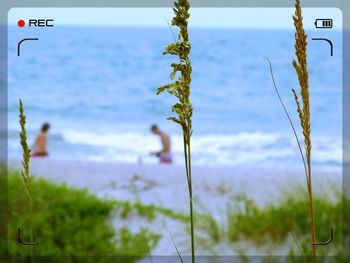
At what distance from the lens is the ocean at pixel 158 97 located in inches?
416

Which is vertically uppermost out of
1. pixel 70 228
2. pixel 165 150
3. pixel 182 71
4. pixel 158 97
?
pixel 158 97

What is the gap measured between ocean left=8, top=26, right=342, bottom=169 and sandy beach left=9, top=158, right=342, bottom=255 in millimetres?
2591

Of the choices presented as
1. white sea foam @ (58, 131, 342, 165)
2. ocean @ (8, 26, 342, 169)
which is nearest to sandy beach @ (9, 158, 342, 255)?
ocean @ (8, 26, 342, 169)

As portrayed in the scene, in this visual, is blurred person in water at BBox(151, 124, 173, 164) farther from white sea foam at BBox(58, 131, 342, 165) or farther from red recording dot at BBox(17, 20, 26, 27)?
red recording dot at BBox(17, 20, 26, 27)

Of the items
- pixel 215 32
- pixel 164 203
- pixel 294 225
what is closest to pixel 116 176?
A: pixel 164 203

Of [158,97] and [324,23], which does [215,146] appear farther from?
[324,23]

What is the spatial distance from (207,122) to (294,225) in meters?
8.62

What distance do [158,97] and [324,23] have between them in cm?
1048

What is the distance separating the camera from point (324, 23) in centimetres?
162

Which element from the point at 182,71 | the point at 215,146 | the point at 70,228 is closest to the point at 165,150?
the point at 215,146

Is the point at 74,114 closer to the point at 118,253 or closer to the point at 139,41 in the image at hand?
the point at 139,41
